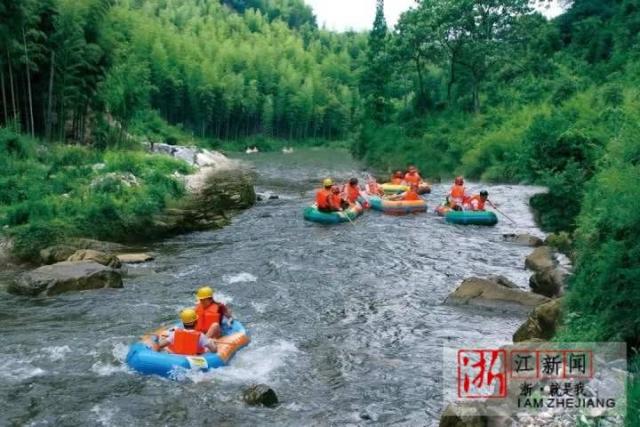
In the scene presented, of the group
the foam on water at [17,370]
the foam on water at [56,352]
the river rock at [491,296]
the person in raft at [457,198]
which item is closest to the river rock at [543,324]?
the river rock at [491,296]

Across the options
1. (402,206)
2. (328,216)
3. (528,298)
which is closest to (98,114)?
(328,216)

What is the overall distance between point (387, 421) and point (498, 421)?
1.43 metres

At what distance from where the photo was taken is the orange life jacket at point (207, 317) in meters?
8.61

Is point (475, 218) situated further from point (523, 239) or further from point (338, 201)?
point (338, 201)

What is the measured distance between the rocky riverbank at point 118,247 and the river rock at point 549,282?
750 centimetres

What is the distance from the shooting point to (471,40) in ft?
103

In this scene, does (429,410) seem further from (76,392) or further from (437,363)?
(76,392)

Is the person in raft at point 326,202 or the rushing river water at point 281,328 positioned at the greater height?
the person in raft at point 326,202

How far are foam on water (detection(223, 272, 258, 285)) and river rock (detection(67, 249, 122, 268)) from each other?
7.57 ft

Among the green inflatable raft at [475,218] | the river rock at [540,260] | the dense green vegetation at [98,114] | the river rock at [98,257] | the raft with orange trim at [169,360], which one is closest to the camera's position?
the raft with orange trim at [169,360]

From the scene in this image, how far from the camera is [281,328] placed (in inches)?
369

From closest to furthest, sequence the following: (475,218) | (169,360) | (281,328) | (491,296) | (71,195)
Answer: (169,360) → (281,328) → (491,296) → (71,195) → (475,218)

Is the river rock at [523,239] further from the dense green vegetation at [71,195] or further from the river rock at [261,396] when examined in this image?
the river rock at [261,396]

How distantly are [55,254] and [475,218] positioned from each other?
10.9m
